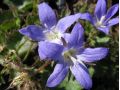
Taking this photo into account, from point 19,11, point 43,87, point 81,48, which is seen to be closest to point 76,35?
point 81,48

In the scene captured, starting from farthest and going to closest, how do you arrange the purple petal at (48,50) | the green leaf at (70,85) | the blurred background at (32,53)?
1. the green leaf at (70,85)
2. the blurred background at (32,53)
3. the purple petal at (48,50)

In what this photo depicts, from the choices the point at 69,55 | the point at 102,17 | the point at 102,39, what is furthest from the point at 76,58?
the point at 102,39

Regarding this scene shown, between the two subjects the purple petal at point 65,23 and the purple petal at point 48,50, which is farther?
the purple petal at point 65,23

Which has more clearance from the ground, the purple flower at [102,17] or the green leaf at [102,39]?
the purple flower at [102,17]

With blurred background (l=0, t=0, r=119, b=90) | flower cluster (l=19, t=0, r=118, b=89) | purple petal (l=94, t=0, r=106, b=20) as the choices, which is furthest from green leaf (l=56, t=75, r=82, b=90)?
purple petal (l=94, t=0, r=106, b=20)

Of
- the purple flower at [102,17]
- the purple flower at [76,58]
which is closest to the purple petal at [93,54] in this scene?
the purple flower at [76,58]

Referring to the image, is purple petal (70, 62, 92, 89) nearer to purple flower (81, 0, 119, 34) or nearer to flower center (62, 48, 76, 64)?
flower center (62, 48, 76, 64)

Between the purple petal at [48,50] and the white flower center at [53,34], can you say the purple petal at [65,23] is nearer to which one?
the white flower center at [53,34]
